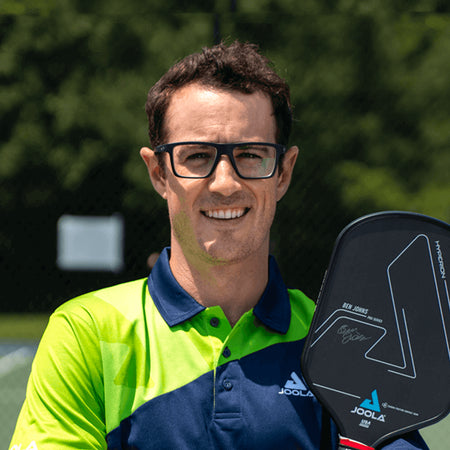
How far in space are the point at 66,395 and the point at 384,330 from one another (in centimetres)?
55

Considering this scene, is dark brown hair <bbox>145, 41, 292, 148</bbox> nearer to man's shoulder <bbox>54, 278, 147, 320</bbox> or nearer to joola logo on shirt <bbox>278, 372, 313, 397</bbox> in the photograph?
man's shoulder <bbox>54, 278, 147, 320</bbox>

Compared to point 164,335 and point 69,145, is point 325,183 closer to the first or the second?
point 69,145

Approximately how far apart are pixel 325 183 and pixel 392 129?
1.11 metres

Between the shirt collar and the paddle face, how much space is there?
6.8 inches

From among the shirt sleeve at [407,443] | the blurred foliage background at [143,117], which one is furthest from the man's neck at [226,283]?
the blurred foliage background at [143,117]

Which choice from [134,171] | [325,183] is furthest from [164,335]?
[134,171]

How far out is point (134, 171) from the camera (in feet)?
21.0

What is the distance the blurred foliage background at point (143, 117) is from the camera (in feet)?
16.4

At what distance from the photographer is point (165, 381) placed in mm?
1323

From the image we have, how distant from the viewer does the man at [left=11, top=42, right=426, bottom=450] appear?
1277 millimetres

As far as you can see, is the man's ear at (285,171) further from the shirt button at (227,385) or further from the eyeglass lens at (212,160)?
the shirt button at (227,385)

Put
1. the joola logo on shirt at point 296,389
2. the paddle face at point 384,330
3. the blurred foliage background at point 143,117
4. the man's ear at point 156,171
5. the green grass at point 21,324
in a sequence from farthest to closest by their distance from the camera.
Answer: the green grass at point 21,324
the blurred foliage background at point 143,117
the man's ear at point 156,171
the joola logo on shirt at point 296,389
the paddle face at point 384,330

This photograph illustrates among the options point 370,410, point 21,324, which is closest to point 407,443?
point 370,410

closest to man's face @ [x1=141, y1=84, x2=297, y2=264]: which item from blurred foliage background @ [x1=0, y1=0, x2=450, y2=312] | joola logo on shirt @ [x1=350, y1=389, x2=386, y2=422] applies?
Result: joola logo on shirt @ [x1=350, y1=389, x2=386, y2=422]
